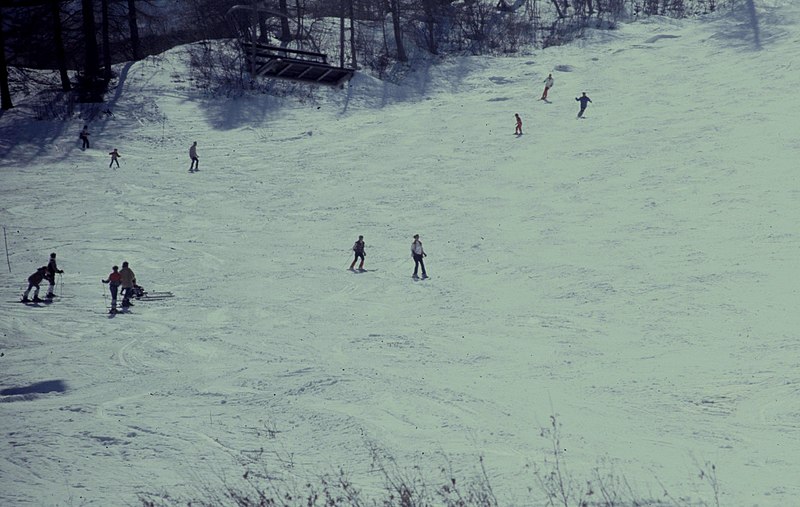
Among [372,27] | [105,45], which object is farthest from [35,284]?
[372,27]

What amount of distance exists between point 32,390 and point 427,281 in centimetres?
1018

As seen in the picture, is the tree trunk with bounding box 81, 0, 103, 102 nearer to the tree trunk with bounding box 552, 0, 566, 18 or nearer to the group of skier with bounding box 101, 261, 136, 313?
the group of skier with bounding box 101, 261, 136, 313

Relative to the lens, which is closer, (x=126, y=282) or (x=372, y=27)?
(x=126, y=282)

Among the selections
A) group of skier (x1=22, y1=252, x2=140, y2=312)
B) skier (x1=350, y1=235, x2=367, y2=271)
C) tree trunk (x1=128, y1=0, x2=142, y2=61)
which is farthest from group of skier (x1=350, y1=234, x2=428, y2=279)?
tree trunk (x1=128, y1=0, x2=142, y2=61)

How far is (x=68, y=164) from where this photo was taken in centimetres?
3303

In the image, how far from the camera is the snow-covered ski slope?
11.6m

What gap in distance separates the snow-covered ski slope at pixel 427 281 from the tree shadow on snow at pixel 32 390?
8cm

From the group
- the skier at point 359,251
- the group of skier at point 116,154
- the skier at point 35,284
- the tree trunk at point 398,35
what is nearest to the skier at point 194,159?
the group of skier at point 116,154

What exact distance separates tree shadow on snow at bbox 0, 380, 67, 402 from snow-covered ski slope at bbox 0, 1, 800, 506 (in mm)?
84

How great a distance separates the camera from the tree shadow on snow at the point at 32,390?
44.8 ft

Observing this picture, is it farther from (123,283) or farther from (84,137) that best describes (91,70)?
(123,283)

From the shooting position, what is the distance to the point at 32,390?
45.8 feet

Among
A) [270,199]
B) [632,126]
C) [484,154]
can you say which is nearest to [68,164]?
[270,199]

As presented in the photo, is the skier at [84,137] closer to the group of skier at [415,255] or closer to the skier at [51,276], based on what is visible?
the skier at [51,276]
